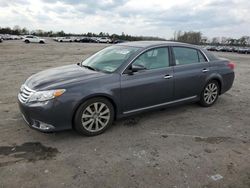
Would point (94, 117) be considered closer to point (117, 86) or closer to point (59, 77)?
point (117, 86)

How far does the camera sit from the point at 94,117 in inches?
165

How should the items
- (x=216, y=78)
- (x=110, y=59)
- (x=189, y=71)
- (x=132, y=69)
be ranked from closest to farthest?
(x=132, y=69) < (x=110, y=59) < (x=189, y=71) < (x=216, y=78)

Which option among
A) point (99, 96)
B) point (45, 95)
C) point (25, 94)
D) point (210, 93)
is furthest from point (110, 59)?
point (210, 93)

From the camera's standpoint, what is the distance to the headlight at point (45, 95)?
3825 millimetres

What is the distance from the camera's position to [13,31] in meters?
78.6

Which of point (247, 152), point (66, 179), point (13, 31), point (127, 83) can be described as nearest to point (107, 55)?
point (127, 83)

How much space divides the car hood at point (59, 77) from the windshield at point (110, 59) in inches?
10.0

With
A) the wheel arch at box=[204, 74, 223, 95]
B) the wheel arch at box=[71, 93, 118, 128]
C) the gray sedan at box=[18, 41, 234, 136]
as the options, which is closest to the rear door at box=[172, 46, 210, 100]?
the gray sedan at box=[18, 41, 234, 136]

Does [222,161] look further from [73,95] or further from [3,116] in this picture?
[3,116]

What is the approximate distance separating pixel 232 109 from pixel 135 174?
12.1 feet

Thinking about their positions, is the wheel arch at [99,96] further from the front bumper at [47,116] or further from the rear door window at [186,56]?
the rear door window at [186,56]

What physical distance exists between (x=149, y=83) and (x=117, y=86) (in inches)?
27.9

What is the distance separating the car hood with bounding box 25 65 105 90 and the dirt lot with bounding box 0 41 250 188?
0.87 m

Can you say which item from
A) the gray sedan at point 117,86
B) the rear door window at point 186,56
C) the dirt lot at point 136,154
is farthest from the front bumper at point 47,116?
the rear door window at point 186,56
